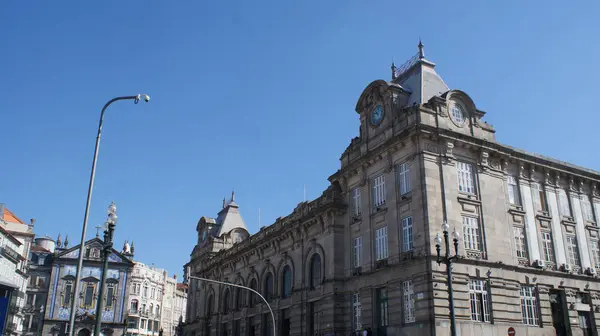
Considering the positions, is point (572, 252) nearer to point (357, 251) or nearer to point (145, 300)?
point (357, 251)

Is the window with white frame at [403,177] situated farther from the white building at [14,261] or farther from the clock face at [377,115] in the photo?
the white building at [14,261]

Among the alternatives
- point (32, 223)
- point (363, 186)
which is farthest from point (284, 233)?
point (32, 223)

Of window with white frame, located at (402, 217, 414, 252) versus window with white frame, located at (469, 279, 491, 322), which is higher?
window with white frame, located at (402, 217, 414, 252)

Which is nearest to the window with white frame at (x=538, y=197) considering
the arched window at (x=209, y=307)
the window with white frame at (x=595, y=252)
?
the window with white frame at (x=595, y=252)

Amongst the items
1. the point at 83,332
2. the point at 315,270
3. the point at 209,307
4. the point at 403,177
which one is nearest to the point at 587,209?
the point at 403,177

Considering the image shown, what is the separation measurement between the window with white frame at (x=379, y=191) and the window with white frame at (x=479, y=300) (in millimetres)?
7690

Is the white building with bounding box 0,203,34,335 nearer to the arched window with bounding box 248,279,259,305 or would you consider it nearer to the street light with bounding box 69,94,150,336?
the arched window with bounding box 248,279,259,305

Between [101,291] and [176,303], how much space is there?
333 ft

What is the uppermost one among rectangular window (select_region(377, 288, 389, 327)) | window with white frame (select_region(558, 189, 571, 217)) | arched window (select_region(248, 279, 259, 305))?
window with white frame (select_region(558, 189, 571, 217))

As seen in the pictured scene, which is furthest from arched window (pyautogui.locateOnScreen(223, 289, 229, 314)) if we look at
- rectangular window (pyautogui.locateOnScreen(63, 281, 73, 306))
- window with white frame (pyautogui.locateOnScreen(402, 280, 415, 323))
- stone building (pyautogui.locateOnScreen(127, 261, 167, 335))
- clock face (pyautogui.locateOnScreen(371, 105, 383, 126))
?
stone building (pyautogui.locateOnScreen(127, 261, 167, 335))

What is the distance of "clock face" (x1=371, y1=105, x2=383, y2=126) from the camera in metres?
37.2

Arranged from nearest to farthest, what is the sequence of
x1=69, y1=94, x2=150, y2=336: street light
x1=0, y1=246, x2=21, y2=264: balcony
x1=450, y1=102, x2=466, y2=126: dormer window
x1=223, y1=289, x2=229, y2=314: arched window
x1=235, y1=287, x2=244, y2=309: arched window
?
1. x1=69, y1=94, x2=150, y2=336: street light
2. x1=450, y1=102, x2=466, y2=126: dormer window
3. x1=235, y1=287, x2=244, y2=309: arched window
4. x1=0, y1=246, x2=21, y2=264: balcony
5. x1=223, y1=289, x2=229, y2=314: arched window

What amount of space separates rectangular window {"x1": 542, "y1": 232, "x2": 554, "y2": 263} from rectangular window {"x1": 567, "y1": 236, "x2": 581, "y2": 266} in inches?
62.6

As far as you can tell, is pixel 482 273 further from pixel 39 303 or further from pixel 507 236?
pixel 39 303
